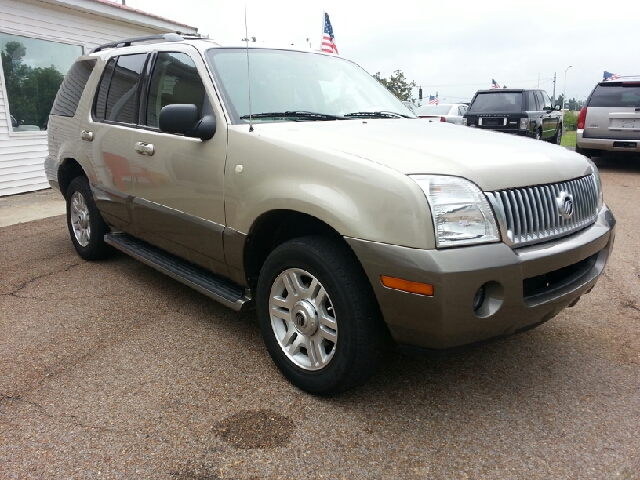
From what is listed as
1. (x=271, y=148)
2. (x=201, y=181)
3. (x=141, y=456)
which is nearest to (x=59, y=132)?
(x=201, y=181)

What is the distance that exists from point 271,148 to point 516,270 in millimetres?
1345

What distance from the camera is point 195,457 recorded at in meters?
2.33

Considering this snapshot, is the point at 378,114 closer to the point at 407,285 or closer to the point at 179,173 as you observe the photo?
the point at 179,173

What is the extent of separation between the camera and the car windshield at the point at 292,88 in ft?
10.8

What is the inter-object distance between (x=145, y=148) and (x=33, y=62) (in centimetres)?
689

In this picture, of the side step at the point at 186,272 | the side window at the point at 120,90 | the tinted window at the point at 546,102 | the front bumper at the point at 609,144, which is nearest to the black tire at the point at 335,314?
the side step at the point at 186,272

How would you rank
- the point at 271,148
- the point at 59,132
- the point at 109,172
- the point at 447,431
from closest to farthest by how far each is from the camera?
the point at 447,431, the point at 271,148, the point at 109,172, the point at 59,132

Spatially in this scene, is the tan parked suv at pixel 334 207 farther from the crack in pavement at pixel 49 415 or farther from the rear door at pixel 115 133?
the crack in pavement at pixel 49 415

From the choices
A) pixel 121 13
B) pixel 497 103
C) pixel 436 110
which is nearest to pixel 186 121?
pixel 121 13

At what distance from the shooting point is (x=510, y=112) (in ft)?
44.2

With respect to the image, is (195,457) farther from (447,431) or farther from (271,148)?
(271,148)

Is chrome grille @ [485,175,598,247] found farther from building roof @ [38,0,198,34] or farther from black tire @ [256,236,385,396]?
building roof @ [38,0,198,34]

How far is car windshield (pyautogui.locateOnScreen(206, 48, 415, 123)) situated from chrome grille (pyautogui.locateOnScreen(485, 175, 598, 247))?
1.34 metres

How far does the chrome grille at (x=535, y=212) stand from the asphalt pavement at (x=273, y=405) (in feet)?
1.90
